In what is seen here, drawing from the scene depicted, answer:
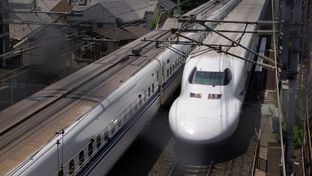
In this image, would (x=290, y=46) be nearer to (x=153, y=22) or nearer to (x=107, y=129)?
(x=107, y=129)

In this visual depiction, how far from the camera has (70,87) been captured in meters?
15.9

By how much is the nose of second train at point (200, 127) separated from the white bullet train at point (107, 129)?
1.65 meters

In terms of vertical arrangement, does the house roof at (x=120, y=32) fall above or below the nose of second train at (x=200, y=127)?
above

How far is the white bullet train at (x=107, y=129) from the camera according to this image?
10.7 m

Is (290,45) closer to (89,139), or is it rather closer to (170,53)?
(89,139)

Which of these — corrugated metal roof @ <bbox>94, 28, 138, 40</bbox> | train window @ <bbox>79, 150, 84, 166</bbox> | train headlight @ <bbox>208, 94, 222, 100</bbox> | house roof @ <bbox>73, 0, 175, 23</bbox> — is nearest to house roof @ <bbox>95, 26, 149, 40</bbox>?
corrugated metal roof @ <bbox>94, 28, 138, 40</bbox>

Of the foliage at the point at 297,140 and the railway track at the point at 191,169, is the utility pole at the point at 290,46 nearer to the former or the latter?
the railway track at the point at 191,169

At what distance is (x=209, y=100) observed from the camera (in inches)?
681

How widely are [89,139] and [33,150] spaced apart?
246 centimetres

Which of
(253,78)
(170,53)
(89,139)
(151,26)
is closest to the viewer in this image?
(89,139)

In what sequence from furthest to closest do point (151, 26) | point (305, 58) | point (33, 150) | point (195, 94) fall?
point (151, 26) < point (305, 58) < point (195, 94) < point (33, 150)

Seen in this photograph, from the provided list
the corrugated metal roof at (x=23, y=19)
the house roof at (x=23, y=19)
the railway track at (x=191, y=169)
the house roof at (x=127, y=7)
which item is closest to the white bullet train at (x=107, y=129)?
the railway track at (x=191, y=169)

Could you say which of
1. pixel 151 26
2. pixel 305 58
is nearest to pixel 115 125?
pixel 305 58

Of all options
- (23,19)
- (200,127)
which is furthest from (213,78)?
(23,19)
